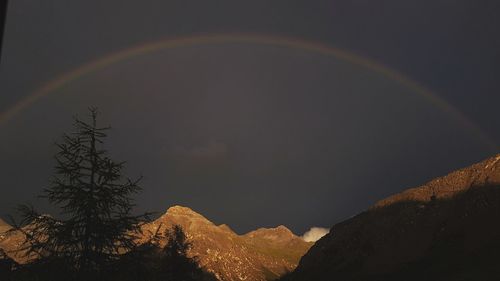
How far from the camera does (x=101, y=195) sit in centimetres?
1756

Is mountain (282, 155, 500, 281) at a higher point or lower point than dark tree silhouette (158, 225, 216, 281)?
higher

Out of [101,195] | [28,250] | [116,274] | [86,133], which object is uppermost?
[86,133]

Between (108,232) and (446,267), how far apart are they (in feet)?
442

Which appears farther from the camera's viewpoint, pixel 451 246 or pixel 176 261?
pixel 451 246

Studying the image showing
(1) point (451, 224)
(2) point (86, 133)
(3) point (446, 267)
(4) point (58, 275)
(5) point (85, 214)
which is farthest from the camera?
(1) point (451, 224)

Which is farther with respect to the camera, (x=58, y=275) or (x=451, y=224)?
(x=451, y=224)

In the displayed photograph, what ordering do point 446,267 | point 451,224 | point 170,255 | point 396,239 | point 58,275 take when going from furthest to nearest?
1. point 396,239
2. point 451,224
3. point 446,267
4. point 170,255
5. point 58,275

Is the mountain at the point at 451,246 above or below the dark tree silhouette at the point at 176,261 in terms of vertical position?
above

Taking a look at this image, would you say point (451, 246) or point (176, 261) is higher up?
point (451, 246)

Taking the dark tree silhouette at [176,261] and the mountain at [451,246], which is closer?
the dark tree silhouette at [176,261]

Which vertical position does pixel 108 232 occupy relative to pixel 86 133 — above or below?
below

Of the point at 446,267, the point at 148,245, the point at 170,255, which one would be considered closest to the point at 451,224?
the point at 446,267

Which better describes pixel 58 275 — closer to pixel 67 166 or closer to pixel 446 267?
pixel 67 166

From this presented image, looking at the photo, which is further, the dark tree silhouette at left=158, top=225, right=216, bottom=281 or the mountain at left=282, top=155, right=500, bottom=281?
the mountain at left=282, top=155, right=500, bottom=281
